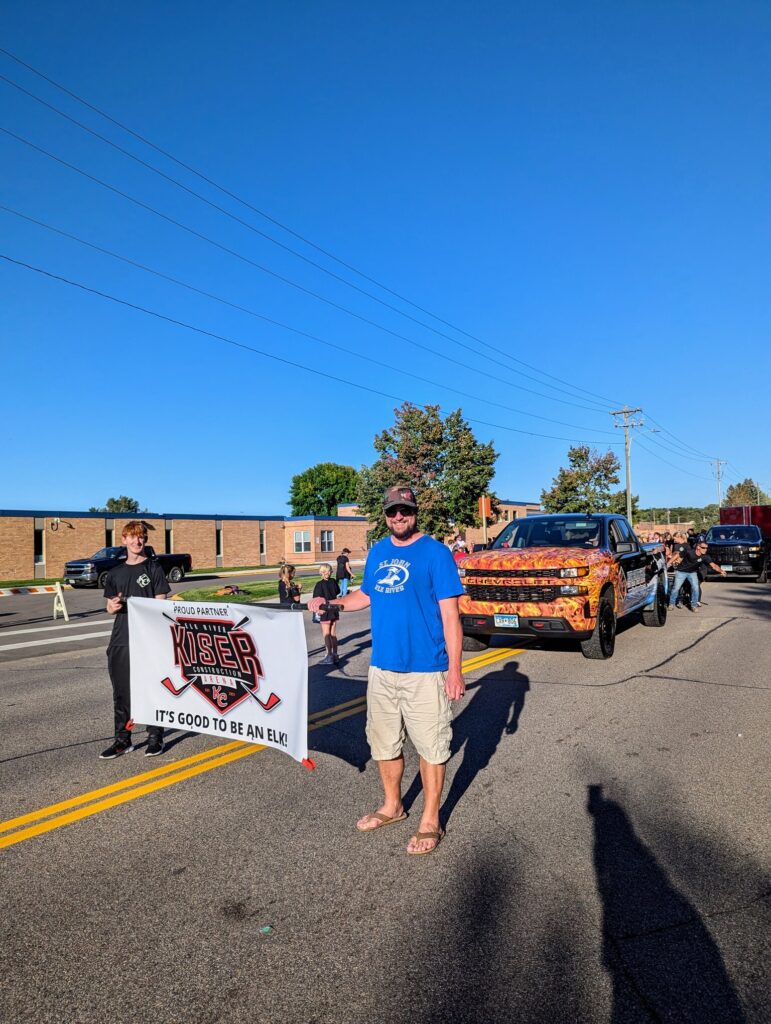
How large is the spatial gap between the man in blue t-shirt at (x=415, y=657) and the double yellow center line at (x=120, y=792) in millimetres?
1737

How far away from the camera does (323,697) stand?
25.3ft

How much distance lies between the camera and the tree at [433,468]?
136 ft

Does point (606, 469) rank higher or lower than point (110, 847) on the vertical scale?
higher

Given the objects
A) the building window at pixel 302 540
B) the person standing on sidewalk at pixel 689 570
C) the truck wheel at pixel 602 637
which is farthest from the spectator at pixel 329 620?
the building window at pixel 302 540

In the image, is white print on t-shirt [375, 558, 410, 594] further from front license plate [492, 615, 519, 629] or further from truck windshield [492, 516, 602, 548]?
truck windshield [492, 516, 602, 548]

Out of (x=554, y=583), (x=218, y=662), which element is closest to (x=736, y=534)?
(x=554, y=583)

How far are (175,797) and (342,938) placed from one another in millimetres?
2122

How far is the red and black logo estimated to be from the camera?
4.80 m

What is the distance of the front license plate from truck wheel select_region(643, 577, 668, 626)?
15.2ft

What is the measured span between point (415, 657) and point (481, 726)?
2689 mm

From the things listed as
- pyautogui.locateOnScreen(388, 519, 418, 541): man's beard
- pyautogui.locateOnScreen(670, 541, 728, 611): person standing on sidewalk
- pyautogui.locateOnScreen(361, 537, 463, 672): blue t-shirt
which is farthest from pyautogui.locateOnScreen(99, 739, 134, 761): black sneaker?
pyautogui.locateOnScreen(670, 541, 728, 611): person standing on sidewalk

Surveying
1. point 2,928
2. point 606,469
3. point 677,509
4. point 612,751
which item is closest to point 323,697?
point 612,751

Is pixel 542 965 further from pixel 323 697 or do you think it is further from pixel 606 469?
pixel 606 469

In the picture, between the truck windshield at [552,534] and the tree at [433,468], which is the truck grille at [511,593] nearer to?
the truck windshield at [552,534]
